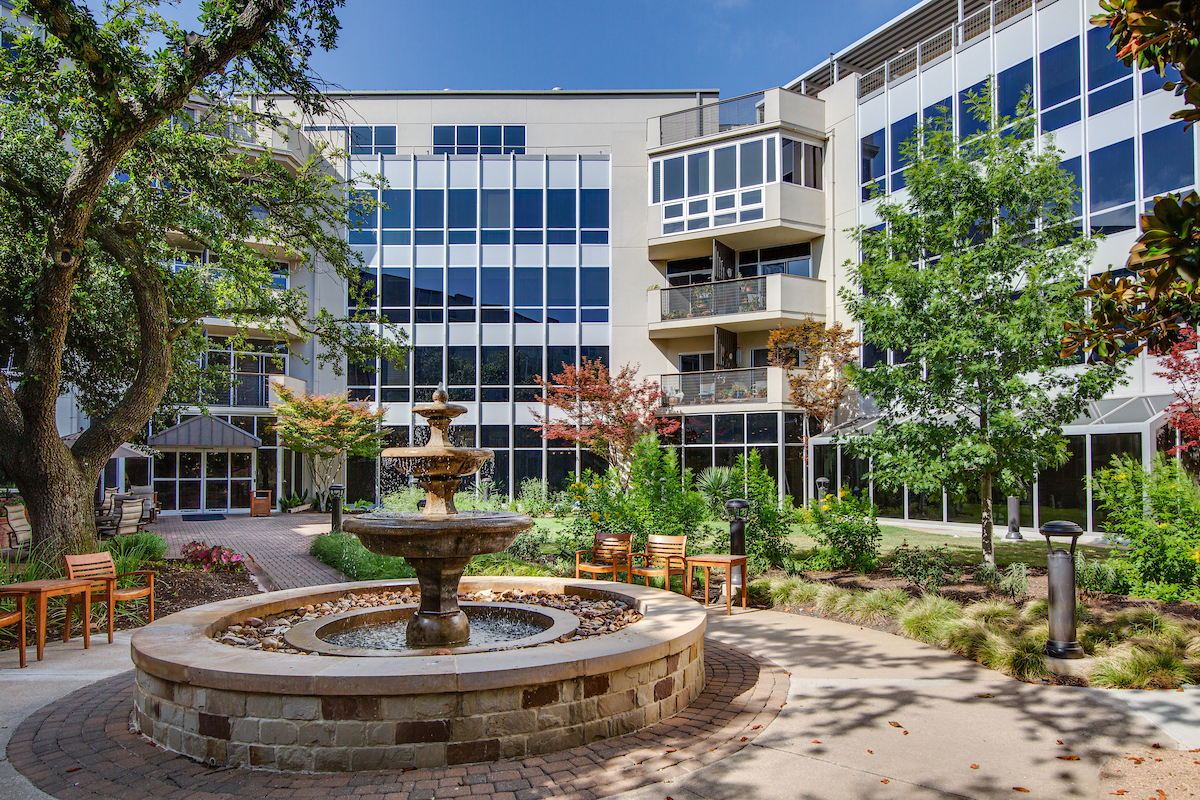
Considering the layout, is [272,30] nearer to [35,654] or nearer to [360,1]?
[360,1]

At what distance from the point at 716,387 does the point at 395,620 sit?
17058 mm

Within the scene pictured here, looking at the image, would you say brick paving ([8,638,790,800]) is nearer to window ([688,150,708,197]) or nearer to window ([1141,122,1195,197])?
window ([1141,122,1195,197])

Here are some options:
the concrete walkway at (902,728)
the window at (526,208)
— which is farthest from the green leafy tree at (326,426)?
the concrete walkway at (902,728)

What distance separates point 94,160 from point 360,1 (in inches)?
145

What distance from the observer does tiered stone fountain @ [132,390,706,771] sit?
439cm

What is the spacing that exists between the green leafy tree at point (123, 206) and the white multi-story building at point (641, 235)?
28.3 ft

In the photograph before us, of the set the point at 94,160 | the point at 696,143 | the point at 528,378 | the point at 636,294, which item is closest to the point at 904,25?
the point at 696,143

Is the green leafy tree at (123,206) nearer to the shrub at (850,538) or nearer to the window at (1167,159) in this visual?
the shrub at (850,538)

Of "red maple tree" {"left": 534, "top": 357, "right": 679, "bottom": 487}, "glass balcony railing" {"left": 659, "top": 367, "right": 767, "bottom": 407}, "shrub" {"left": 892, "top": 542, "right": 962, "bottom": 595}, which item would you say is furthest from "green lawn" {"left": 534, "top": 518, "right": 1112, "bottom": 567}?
"glass balcony railing" {"left": 659, "top": 367, "right": 767, "bottom": 407}

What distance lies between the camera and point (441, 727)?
445 centimetres

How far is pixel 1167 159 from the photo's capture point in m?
15.4

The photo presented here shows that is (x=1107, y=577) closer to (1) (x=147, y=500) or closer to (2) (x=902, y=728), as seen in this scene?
→ (2) (x=902, y=728)

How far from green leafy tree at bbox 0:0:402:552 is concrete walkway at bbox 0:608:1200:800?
3.70m

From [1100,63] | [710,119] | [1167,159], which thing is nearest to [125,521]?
[710,119]
